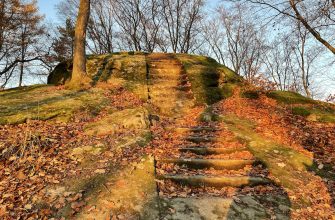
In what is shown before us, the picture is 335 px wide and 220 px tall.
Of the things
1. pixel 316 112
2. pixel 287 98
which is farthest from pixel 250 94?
pixel 316 112

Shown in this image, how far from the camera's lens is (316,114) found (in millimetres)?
10055

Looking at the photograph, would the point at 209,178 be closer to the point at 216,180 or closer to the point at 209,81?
the point at 216,180

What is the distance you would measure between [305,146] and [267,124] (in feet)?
5.01

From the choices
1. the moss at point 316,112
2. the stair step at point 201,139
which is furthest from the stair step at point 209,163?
the moss at point 316,112

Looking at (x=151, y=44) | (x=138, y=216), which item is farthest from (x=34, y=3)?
(x=138, y=216)

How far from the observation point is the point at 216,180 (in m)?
5.53

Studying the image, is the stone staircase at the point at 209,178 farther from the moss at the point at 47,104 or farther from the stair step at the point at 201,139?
the moss at the point at 47,104

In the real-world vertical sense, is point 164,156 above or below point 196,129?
below

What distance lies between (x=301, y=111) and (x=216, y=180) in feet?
21.1

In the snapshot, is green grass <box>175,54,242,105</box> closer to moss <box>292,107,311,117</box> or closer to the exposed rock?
moss <box>292,107,311,117</box>

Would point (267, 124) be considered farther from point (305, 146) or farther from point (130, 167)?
point (130, 167)

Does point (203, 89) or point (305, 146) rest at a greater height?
point (203, 89)

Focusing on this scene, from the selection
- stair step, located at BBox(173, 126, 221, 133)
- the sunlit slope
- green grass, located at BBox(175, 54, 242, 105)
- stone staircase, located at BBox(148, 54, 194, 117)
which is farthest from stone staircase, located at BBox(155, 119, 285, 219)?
green grass, located at BBox(175, 54, 242, 105)

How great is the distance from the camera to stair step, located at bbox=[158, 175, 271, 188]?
5.47 m
